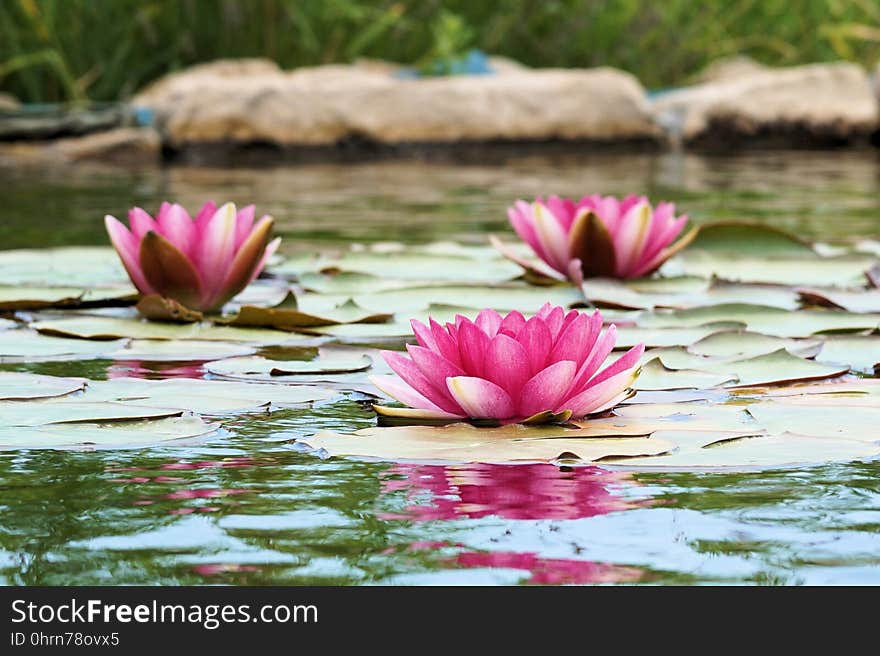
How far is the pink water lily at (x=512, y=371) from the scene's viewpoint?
1.65 meters

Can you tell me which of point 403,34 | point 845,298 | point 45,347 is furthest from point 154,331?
point 403,34

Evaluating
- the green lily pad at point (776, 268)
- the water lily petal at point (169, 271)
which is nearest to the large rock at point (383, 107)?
the green lily pad at point (776, 268)

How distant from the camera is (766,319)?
2406 millimetres

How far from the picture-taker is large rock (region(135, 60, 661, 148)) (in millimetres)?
7773

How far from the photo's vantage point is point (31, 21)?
829 cm

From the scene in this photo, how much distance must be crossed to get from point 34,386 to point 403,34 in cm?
791

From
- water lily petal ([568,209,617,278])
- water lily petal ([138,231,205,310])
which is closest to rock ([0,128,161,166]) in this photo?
water lily petal ([568,209,617,278])

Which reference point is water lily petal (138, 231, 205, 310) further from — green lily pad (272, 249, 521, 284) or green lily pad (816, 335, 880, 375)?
green lily pad (816, 335, 880, 375)

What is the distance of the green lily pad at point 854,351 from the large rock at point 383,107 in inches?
229

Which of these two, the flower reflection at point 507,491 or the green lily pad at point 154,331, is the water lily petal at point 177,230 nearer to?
the green lily pad at point 154,331

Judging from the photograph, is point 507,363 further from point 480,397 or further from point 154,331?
point 154,331

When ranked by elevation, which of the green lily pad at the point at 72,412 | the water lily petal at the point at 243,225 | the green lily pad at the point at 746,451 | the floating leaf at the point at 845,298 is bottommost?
the green lily pad at the point at 746,451

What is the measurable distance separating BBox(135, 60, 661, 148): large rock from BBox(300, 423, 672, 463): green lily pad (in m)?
6.26
